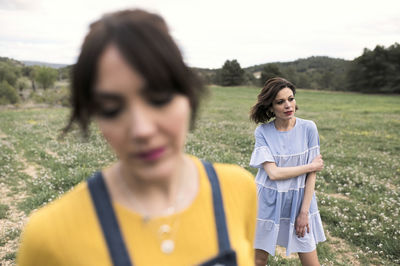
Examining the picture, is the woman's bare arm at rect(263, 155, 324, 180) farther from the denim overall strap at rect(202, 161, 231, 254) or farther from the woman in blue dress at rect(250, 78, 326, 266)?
the denim overall strap at rect(202, 161, 231, 254)

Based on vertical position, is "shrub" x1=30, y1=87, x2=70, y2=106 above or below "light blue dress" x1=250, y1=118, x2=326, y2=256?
above

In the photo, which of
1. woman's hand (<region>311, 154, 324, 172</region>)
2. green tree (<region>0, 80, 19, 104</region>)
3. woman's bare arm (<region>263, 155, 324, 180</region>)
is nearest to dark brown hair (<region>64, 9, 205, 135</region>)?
woman's bare arm (<region>263, 155, 324, 180</region>)

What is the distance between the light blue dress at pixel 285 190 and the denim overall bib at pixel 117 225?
7.57 feet

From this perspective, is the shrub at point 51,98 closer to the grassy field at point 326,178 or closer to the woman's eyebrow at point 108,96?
the grassy field at point 326,178

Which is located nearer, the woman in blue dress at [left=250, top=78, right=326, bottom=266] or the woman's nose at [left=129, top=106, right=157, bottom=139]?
the woman's nose at [left=129, top=106, right=157, bottom=139]

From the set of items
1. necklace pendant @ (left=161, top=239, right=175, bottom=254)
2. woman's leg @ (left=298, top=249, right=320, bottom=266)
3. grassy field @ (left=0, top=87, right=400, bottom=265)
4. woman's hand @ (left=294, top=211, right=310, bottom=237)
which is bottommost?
grassy field @ (left=0, top=87, right=400, bottom=265)

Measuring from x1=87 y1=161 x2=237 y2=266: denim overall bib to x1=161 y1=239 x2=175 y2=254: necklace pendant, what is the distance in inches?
5.5

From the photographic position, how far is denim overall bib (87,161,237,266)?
1.17m

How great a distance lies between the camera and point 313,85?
71.9m

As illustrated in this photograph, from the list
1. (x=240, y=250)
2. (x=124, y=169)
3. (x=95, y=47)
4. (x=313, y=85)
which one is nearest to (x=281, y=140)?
(x=240, y=250)

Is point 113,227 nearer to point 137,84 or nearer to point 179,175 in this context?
point 179,175

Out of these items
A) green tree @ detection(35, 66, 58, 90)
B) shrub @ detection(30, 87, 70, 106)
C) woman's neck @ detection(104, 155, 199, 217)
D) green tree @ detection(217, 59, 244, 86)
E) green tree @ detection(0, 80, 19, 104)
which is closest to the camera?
woman's neck @ detection(104, 155, 199, 217)

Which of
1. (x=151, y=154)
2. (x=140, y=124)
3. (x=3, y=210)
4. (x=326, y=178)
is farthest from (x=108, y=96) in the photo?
(x=326, y=178)

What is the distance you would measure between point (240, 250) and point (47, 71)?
7961 cm
